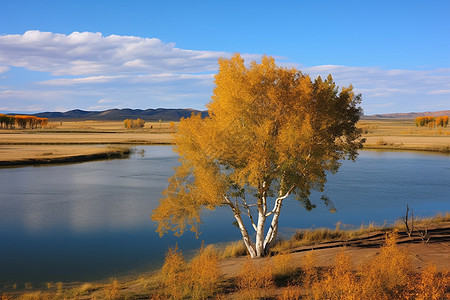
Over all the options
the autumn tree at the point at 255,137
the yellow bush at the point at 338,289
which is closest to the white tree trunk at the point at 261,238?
the autumn tree at the point at 255,137

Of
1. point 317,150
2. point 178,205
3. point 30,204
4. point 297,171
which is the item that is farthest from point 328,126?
point 30,204

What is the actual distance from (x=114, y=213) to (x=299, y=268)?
18549 mm

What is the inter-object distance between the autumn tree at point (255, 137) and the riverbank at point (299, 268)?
2864 mm

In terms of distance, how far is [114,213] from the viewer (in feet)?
96.9

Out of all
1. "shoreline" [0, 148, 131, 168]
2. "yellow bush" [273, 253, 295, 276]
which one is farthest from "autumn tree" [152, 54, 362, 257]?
"shoreline" [0, 148, 131, 168]

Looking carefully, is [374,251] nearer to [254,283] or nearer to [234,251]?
[234,251]

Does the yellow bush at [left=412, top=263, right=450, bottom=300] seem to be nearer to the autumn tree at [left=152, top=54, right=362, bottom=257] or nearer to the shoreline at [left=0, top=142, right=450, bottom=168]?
the autumn tree at [left=152, top=54, right=362, bottom=257]

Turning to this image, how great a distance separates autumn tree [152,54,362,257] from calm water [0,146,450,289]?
5.06 m

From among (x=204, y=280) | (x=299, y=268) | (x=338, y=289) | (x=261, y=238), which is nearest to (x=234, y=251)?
(x=261, y=238)

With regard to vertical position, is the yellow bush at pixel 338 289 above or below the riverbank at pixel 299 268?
above

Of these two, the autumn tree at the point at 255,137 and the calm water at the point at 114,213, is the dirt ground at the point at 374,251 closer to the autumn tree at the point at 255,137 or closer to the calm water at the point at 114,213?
the autumn tree at the point at 255,137

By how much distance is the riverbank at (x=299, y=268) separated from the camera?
493 inches

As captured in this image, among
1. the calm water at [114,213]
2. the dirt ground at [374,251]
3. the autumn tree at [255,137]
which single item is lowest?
the calm water at [114,213]

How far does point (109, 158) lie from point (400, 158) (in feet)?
162
